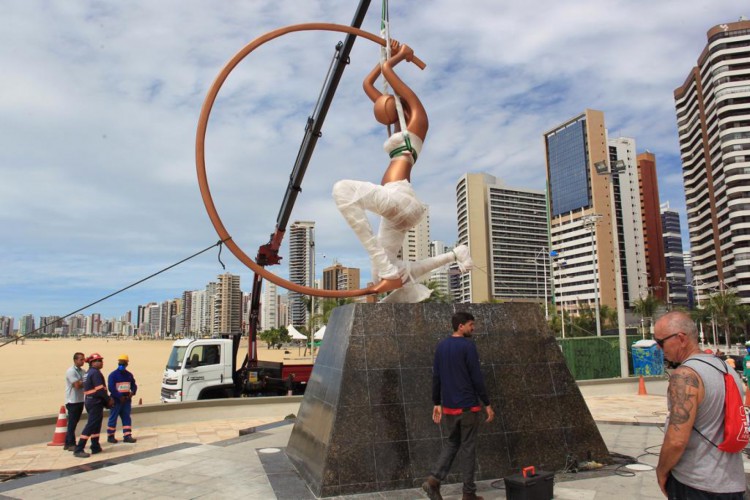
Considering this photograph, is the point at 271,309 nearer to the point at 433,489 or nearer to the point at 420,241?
the point at 420,241

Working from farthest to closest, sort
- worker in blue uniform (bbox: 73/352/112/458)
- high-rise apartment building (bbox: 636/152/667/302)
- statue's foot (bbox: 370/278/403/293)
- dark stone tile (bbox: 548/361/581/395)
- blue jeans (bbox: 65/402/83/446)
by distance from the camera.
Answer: high-rise apartment building (bbox: 636/152/667/302), blue jeans (bbox: 65/402/83/446), worker in blue uniform (bbox: 73/352/112/458), statue's foot (bbox: 370/278/403/293), dark stone tile (bbox: 548/361/581/395)

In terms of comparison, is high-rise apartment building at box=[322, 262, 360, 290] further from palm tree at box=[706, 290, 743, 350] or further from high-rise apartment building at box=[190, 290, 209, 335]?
high-rise apartment building at box=[190, 290, 209, 335]

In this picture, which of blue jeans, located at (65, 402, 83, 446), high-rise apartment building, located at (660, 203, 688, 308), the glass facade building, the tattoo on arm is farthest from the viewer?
high-rise apartment building, located at (660, 203, 688, 308)

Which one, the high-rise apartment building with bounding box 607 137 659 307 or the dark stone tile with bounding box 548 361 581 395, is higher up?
the high-rise apartment building with bounding box 607 137 659 307

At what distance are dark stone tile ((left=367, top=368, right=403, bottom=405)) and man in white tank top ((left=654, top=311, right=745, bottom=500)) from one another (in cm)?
335

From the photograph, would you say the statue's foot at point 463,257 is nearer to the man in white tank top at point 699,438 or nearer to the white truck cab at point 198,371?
the man in white tank top at point 699,438

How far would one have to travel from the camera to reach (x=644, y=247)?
3900 inches

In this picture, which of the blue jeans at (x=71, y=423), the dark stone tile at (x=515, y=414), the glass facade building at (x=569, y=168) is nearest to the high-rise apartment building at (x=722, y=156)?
Answer: the glass facade building at (x=569, y=168)

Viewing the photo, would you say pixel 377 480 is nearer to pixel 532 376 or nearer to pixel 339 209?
pixel 532 376

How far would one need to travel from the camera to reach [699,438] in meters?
2.76

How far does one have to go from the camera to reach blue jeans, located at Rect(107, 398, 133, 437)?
9.57m

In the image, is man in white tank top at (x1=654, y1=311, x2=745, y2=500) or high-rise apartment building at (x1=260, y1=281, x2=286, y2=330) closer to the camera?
man in white tank top at (x1=654, y1=311, x2=745, y2=500)

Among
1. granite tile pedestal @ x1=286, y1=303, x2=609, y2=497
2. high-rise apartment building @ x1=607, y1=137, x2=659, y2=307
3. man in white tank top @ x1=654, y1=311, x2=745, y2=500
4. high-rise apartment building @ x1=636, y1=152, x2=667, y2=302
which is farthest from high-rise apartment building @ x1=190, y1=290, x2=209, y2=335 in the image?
man in white tank top @ x1=654, y1=311, x2=745, y2=500

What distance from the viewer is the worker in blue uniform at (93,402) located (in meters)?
8.59
